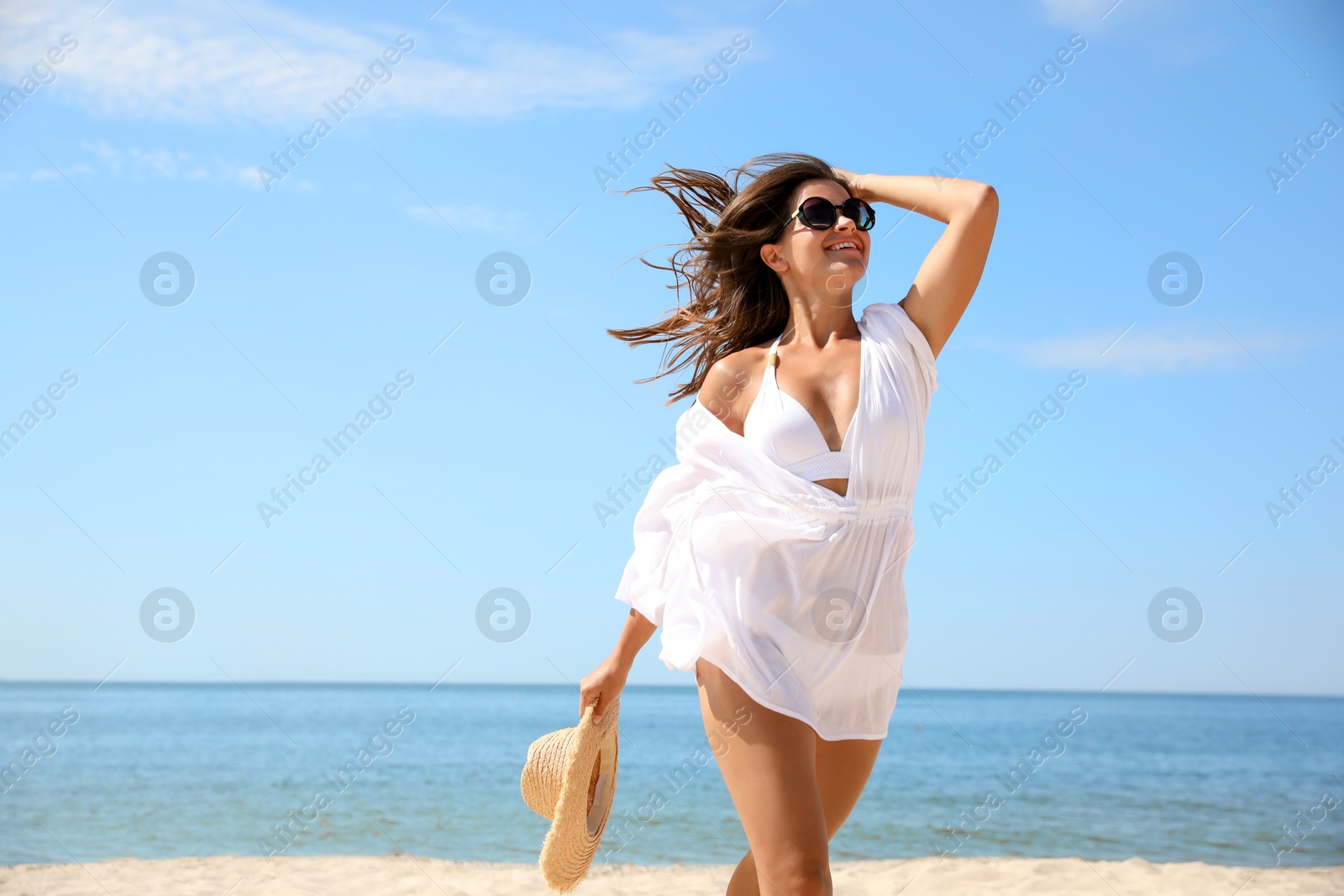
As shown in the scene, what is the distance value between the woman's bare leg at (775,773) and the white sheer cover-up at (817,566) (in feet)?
0.15

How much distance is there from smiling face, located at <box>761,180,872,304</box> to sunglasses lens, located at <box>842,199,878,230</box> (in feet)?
0.08

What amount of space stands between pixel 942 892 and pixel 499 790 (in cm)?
1027

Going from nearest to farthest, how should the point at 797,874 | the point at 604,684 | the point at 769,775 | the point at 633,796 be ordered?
the point at 797,874
the point at 769,775
the point at 604,684
the point at 633,796

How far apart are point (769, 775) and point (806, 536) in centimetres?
61

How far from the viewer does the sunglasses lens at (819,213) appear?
3064 mm

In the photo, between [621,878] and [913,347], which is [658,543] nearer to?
[913,347]

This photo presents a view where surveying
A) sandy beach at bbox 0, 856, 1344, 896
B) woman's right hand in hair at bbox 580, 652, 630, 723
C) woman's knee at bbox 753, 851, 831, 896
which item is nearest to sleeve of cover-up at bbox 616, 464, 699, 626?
woman's right hand in hair at bbox 580, 652, 630, 723

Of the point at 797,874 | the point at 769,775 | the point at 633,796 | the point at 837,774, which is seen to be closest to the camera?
the point at 797,874

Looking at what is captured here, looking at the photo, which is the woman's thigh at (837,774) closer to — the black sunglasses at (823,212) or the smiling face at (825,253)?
the smiling face at (825,253)

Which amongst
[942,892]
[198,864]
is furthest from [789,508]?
[198,864]

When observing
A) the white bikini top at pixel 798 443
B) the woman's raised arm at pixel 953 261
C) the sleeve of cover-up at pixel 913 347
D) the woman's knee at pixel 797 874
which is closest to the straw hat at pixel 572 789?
the woman's knee at pixel 797 874

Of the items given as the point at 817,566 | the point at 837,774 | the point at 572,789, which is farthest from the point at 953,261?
the point at 572,789

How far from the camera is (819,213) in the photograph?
3070 mm

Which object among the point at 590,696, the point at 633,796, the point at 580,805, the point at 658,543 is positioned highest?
the point at 658,543
